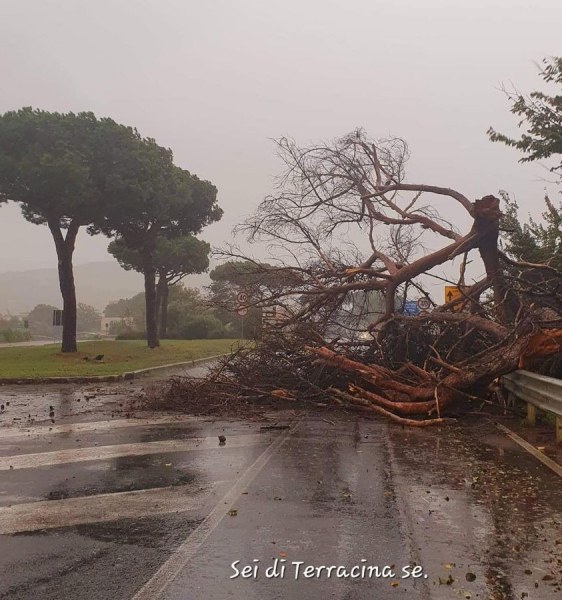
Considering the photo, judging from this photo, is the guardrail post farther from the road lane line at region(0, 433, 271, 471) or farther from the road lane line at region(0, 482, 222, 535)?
the road lane line at region(0, 482, 222, 535)

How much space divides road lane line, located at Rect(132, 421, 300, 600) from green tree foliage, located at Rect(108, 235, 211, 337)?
4123cm

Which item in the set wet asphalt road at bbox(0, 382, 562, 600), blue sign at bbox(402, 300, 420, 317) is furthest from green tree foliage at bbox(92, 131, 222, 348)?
wet asphalt road at bbox(0, 382, 562, 600)

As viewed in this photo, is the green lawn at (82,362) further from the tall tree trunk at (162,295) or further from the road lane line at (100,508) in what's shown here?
the tall tree trunk at (162,295)

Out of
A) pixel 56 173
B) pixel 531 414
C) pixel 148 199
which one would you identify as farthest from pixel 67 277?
pixel 531 414

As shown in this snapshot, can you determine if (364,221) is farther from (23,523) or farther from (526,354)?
(23,523)

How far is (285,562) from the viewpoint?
4.46 meters

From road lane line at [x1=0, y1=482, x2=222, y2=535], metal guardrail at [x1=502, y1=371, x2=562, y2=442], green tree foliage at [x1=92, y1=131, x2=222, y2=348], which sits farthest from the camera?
green tree foliage at [x1=92, y1=131, x2=222, y2=348]

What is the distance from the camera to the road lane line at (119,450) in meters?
7.87

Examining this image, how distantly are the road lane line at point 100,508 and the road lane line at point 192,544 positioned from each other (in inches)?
8.6

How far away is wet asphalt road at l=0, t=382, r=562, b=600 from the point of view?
13.5ft

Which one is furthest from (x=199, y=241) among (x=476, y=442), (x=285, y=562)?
(x=285, y=562)

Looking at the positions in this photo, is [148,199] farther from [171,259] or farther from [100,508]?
[100,508]

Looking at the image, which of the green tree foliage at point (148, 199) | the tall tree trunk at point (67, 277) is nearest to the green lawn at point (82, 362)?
the tall tree trunk at point (67, 277)

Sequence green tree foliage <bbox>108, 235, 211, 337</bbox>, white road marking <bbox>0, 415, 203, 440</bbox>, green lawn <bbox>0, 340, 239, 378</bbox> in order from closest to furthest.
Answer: white road marking <bbox>0, 415, 203, 440</bbox>
green lawn <bbox>0, 340, 239, 378</bbox>
green tree foliage <bbox>108, 235, 211, 337</bbox>
